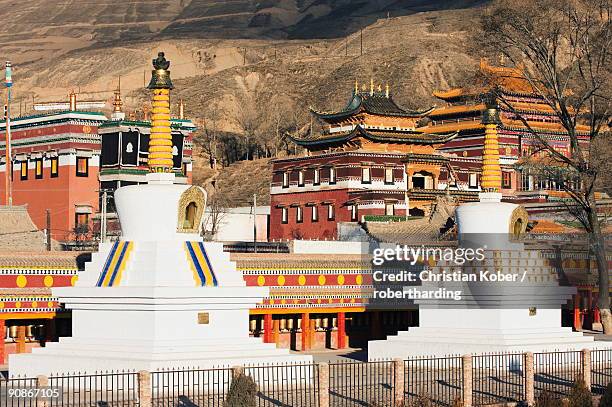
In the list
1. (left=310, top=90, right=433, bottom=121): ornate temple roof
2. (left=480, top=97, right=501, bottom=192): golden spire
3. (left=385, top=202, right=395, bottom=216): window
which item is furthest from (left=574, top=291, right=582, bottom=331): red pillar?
(left=310, top=90, right=433, bottom=121): ornate temple roof

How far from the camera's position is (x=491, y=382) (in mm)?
34938

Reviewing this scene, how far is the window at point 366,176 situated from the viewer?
86.9m

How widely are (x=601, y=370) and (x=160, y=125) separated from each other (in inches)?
520

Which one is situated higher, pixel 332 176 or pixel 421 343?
pixel 332 176

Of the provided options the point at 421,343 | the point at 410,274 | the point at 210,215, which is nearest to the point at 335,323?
the point at 410,274

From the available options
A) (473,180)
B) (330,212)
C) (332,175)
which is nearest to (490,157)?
(330,212)

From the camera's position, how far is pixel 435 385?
33875mm

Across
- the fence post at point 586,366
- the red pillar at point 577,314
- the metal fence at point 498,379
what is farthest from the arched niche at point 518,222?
the red pillar at point 577,314

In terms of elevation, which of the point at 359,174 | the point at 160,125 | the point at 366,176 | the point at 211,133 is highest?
the point at 211,133

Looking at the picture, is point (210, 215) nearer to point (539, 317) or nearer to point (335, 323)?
point (335, 323)

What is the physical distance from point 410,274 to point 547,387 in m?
16.0

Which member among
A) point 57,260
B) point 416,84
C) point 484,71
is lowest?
point 57,260

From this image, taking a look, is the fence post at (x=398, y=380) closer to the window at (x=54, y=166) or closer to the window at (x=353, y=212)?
the window at (x=353, y=212)

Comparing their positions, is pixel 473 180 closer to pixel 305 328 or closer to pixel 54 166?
pixel 54 166
